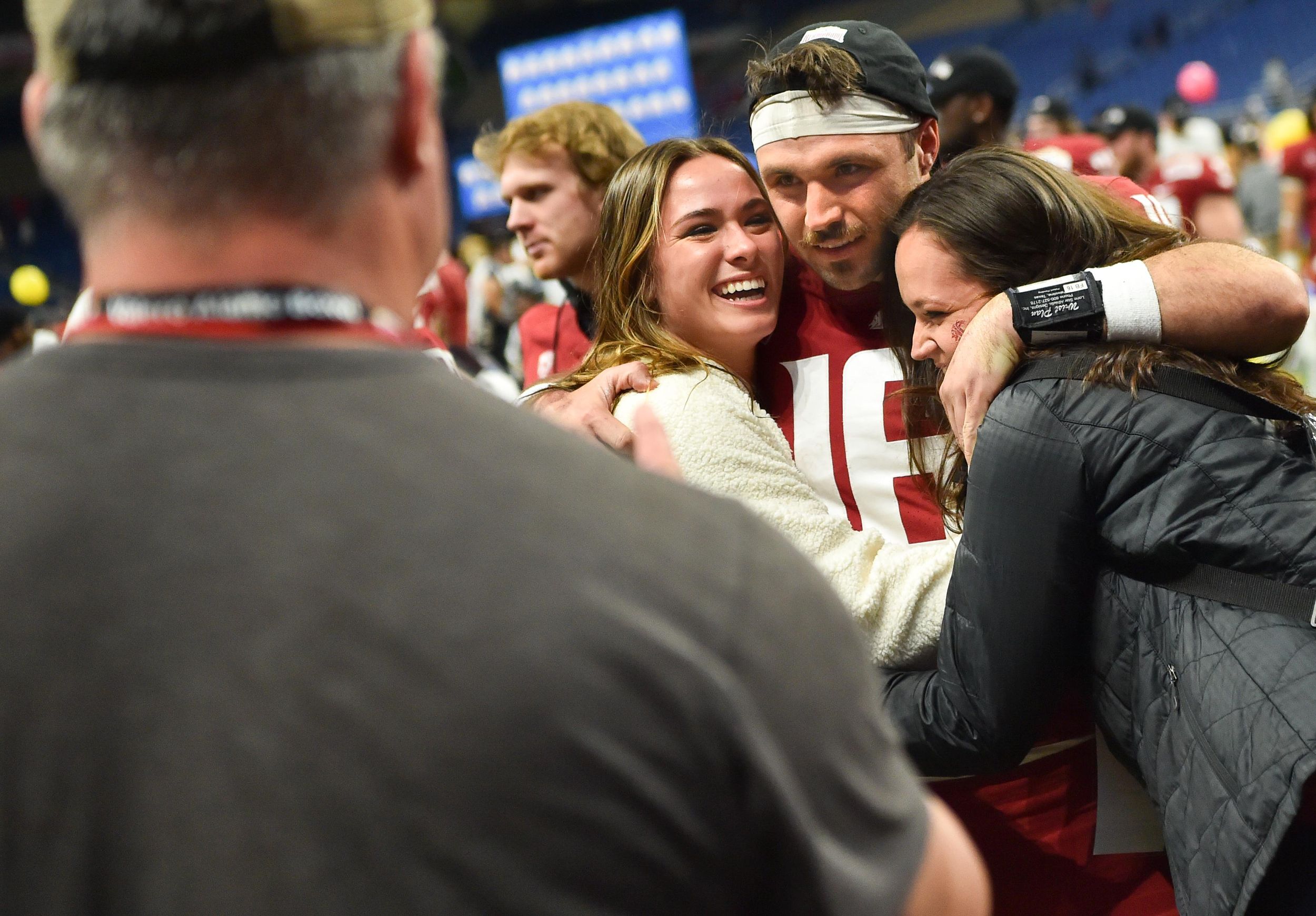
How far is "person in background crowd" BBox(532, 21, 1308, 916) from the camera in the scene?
1.96 metres

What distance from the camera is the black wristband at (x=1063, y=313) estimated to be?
1.66 meters

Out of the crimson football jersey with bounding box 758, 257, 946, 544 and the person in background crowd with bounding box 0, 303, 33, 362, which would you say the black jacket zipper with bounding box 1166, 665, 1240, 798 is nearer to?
the crimson football jersey with bounding box 758, 257, 946, 544

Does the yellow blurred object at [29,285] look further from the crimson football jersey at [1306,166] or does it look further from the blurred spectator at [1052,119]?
the crimson football jersey at [1306,166]

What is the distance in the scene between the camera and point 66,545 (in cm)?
70

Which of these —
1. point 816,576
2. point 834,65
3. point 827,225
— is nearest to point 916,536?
point 827,225

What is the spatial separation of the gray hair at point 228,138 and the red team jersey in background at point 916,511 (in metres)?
1.48

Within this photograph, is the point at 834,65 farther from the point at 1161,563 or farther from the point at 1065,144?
the point at 1065,144

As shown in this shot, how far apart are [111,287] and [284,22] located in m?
0.20

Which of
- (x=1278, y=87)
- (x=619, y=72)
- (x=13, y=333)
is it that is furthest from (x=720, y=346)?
(x=1278, y=87)

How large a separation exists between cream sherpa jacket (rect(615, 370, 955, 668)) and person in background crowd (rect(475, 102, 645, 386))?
1966mm

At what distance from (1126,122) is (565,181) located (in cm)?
373

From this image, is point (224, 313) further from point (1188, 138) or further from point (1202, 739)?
point (1188, 138)

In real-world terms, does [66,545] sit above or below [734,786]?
above

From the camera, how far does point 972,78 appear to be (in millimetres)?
4055
